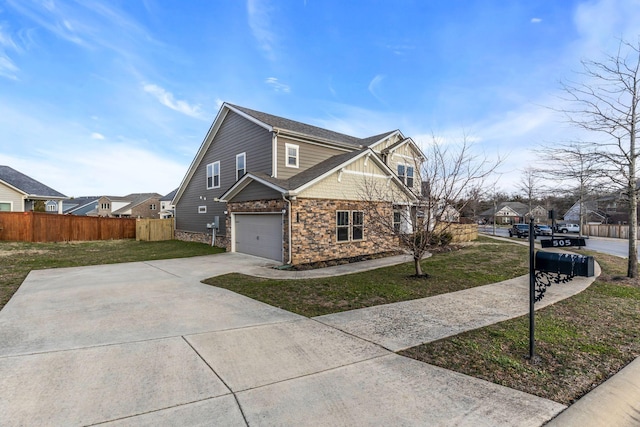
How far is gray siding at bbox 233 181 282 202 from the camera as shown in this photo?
12600 mm

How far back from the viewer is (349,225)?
13.5 metres

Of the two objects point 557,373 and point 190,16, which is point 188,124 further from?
point 557,373

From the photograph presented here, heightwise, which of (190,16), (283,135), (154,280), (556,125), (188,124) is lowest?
(154,280)

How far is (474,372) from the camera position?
3.53 meters

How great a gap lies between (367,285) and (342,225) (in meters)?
5.31

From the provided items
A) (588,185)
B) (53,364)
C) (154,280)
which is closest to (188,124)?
(154,280)

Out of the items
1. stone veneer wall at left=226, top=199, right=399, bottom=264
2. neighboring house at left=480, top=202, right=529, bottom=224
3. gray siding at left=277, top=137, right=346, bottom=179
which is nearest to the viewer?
stone veneer wall at left=226, top=199, right=399, bottom=264

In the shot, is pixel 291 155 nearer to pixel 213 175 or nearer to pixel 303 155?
pixel 303 155

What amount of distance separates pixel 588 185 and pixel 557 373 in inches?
315

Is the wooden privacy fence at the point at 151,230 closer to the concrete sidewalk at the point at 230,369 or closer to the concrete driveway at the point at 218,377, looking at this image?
the concrete sidewalk at the point at 230,369

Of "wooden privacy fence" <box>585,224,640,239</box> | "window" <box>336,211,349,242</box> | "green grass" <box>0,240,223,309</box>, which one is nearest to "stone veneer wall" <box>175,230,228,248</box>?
"green grass" <box>0,240,223,309</box>

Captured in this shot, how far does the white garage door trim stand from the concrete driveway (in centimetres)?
676

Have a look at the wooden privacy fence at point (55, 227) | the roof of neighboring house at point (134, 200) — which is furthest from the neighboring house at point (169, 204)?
the wooden privacy fence at point (55, 227)

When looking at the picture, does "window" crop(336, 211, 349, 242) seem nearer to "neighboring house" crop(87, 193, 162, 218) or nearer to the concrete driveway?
the concrete driveway
